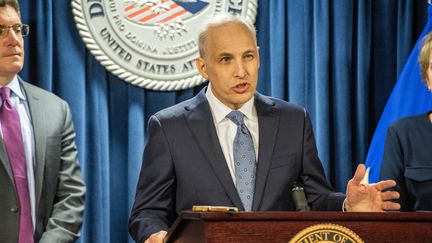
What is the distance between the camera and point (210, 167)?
2732mm

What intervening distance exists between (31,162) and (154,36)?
104cm

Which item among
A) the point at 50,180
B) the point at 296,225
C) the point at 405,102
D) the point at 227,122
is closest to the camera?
the point at 296,225

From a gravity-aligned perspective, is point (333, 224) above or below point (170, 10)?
below

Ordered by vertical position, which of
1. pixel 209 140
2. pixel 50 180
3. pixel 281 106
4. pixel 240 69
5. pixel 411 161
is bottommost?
pixel 50 180

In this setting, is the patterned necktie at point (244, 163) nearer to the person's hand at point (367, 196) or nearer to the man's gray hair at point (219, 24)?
the man's gray hair at point (219, 24)

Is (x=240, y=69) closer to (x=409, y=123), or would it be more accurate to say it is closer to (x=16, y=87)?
(x=409, y=123)

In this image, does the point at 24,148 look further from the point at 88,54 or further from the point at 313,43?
the point at 313,43

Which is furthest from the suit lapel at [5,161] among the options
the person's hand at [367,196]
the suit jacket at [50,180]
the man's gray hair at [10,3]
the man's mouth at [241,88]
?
the person's hand at [367,196]

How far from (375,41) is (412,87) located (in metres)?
0.57

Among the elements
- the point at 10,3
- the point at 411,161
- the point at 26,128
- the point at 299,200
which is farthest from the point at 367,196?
the point at 10,3

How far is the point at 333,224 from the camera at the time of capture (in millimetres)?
1947

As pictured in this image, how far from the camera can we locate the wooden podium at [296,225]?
1.90 metres

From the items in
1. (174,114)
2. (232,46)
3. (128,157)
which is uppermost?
(232,46)

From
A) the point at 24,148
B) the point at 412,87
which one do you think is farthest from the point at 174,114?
the point at 412,87
